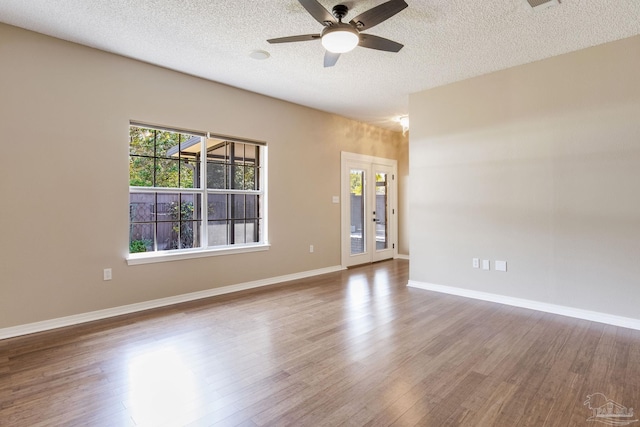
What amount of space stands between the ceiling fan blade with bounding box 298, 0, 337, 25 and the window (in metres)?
2.46

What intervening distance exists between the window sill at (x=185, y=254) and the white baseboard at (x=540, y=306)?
2.42 metres

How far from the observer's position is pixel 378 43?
278 centimetres

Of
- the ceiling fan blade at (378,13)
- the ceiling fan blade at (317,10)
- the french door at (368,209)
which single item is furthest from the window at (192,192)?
the ceiling fan blade at (378,13)

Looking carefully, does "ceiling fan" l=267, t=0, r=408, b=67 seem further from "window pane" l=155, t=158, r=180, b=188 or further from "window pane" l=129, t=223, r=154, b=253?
"window pane" l=129, t=223, r=154, b=253

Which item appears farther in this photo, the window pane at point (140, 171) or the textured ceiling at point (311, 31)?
the window pane at point (140, 171)

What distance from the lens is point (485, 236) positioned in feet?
13.8

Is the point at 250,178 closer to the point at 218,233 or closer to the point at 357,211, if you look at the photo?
the point at 218,233

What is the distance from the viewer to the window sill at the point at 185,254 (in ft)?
12.4

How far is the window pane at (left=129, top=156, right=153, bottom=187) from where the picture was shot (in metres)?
3.83

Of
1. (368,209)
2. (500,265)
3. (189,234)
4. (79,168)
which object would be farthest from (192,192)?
(500,265)

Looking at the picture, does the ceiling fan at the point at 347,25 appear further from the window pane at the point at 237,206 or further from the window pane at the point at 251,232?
the window pane at the point at 251,232

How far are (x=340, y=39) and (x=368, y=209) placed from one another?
14.3ft

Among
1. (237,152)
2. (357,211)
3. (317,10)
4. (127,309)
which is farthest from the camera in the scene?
(357,211)

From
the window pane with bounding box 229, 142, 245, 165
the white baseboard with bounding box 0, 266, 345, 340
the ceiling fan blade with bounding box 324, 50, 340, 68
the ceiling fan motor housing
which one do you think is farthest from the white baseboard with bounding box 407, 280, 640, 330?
the ceiling fan motor housing
